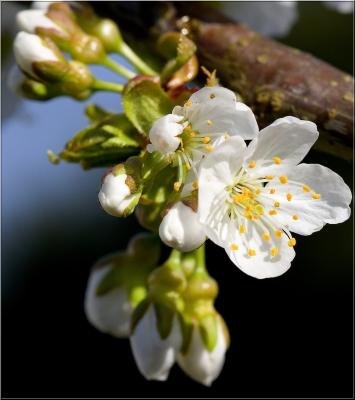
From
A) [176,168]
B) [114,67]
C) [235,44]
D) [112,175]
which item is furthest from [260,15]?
[112,175]

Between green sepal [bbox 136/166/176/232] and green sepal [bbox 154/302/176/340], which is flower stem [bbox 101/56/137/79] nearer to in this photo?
green sepal [bbox 136/166/176/232]

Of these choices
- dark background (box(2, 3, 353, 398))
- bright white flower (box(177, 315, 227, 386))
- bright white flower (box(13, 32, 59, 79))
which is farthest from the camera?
dark background (box(2, 3, 353, 398))

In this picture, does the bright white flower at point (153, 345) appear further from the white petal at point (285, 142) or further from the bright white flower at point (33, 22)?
the bright white flower at point (33, 22)

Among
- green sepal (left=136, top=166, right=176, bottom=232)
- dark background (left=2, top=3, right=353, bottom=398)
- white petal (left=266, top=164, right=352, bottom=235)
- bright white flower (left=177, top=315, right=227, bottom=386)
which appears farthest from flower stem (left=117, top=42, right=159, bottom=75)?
dark background (left=2, top=3, right=353, bottom=398)

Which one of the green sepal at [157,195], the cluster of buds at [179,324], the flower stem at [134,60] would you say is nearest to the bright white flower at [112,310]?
the cluster of buds at [179,324]

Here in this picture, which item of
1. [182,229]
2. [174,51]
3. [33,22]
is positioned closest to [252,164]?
[182,229]

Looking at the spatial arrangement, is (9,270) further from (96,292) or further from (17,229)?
(96,292)
